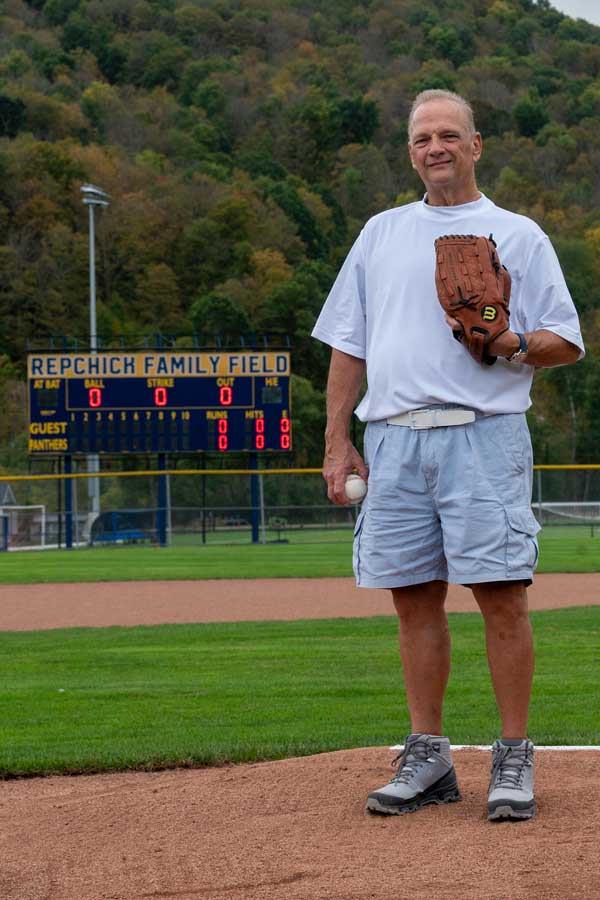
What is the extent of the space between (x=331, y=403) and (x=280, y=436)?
25080mm

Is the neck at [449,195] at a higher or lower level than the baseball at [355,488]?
higher

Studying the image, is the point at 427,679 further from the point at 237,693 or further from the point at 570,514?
the point at 570,514

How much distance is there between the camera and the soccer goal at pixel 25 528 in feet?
109

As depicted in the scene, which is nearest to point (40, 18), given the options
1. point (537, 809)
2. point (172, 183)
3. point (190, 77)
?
point (190, 77)

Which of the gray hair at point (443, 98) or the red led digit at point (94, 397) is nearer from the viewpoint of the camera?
the gray hair at point (443, 98)

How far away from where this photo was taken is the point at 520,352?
14.0 feet

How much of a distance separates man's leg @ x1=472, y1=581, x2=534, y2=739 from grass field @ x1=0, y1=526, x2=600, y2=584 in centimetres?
1584

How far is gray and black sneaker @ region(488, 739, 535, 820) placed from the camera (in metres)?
4.05

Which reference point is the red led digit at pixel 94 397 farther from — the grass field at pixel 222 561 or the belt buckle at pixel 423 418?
the belt buckle at pixel 423 418

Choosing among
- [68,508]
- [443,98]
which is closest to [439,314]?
[443,98]

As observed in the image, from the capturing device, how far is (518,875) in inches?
137

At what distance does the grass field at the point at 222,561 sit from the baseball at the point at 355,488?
617 inches

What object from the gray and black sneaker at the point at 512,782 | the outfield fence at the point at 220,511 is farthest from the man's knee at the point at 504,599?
the outfield fence at the point at 220,511

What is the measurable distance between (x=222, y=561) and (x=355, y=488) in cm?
1951
